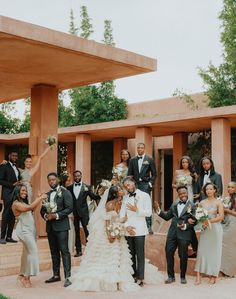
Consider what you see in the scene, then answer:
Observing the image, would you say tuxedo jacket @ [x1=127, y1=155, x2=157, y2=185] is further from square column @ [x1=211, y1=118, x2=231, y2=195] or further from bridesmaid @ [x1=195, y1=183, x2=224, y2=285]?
square column @ [x1=211, y1=118, x2=231, y2=195]

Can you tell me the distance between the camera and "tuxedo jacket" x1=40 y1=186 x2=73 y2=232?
8812mm

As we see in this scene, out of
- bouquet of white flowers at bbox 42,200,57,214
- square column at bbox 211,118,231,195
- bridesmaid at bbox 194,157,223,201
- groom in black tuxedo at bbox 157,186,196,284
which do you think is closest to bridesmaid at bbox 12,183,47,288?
bouquet of white flowers at bbox 42,200,57,214

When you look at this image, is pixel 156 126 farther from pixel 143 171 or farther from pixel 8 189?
pixel 8 189

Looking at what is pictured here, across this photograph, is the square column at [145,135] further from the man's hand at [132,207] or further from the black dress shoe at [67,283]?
the black dress shoe at [67,283]

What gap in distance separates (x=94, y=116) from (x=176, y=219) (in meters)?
17.7

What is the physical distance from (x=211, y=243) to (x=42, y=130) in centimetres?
462

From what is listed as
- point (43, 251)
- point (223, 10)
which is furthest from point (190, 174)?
point (223, 10)

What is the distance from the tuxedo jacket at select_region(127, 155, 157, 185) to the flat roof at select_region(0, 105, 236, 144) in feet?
15.4

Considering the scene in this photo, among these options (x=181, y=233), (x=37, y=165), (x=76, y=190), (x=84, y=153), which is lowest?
(x=181, y=233)

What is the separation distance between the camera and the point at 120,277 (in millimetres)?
8391

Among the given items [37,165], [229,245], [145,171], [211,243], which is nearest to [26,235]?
[37,165]

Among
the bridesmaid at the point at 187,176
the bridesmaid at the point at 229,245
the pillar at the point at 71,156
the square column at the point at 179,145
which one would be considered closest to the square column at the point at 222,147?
the square column at the point at 179,145

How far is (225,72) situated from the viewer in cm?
2217

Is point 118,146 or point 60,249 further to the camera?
point 118,146
